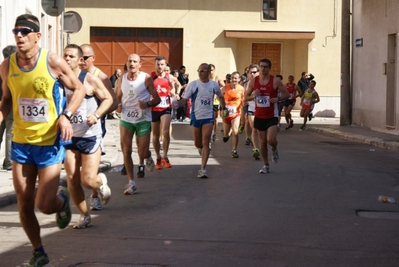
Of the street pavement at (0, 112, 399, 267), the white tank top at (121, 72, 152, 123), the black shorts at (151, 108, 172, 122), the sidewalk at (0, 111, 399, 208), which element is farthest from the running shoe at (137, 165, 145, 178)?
the black shorts at (151, 108, 172, 122)

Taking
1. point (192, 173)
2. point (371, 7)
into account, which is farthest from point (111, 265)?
point (371, 7)

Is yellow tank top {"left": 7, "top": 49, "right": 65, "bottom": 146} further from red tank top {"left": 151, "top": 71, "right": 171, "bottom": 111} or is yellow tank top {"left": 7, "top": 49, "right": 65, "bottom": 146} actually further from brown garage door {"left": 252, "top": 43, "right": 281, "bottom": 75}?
brown garage door {"left": 252, "top": 43, "right": 281, "bottom": 75}

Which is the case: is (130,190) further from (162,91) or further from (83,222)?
(162,91)

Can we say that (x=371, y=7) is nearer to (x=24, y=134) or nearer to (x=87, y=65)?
(x=87, y=65)

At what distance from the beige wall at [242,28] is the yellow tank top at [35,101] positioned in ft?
112

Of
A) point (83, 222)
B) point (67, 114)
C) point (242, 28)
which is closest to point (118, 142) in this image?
point (83, 222)

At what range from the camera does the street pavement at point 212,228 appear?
761 cm

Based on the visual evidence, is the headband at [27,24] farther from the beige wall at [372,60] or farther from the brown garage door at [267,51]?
the brown garage door at [267,51]

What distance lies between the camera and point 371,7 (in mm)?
29766

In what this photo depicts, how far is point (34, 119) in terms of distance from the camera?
6.98 m

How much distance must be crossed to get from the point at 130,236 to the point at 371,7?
2255 centimetres

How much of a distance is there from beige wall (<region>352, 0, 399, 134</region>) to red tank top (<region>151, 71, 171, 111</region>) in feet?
36.4

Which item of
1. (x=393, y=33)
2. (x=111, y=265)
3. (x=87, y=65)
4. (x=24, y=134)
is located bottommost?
(x=111, y=265)

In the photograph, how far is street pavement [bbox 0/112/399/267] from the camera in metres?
7.61
